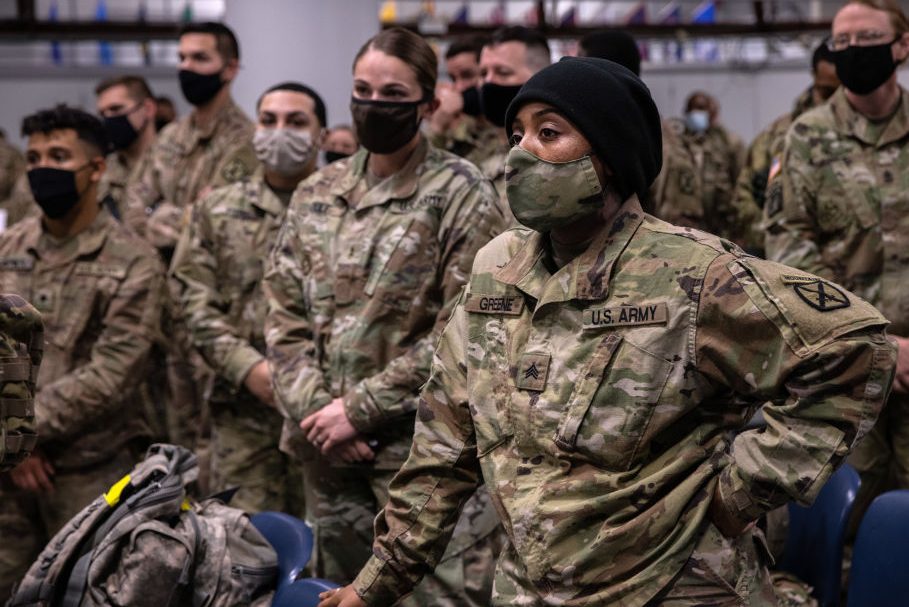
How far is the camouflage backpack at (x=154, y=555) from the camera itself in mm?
2412

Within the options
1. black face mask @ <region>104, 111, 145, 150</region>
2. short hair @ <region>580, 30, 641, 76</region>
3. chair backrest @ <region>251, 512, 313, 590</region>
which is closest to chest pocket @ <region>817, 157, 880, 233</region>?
short hair @ <region>580, 30, 641, 76</region>

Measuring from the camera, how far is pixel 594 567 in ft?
6.23

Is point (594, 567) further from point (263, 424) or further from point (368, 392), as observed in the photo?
point (263, 424)

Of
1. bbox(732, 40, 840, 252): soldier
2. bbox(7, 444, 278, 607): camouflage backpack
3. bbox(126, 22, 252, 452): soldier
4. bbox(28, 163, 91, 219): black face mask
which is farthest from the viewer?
bbox(732, 40, 840, 252): soldier

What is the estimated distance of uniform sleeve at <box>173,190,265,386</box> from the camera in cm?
378

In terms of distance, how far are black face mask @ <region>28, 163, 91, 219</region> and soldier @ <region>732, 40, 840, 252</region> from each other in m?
3.11

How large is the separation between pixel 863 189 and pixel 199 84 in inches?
115

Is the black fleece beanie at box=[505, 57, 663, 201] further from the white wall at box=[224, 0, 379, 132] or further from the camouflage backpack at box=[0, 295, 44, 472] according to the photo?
the white wall at box=[224, 0, 379, 132]

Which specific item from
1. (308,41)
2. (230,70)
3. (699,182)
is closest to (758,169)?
(699,182)

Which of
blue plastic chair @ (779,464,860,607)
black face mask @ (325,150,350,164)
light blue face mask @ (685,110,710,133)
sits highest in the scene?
black face mask @ (325,150,350,164)

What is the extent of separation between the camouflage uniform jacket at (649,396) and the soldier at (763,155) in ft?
11.2

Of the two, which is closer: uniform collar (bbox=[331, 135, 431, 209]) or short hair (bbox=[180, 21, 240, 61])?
uniform collar (bbox=[331, 135, 431, 209])

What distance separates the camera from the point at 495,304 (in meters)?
2.10

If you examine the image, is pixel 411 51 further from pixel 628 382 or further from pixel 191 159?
pixel 191 159
